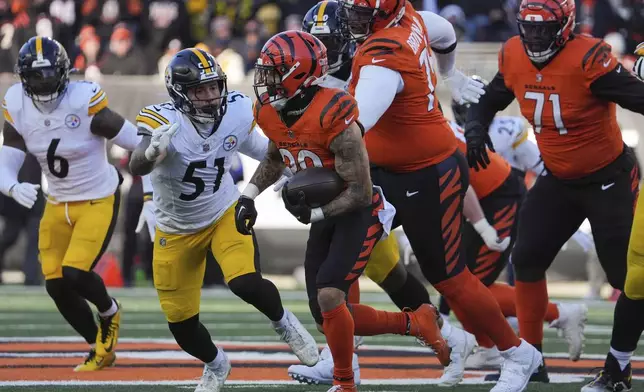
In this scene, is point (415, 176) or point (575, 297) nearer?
point (415, 176)

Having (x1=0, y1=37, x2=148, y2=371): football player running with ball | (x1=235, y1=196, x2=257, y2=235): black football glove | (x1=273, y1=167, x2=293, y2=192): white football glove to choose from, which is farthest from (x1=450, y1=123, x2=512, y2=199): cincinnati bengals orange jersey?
(x1=235, y1=196, x2=257, y2=235): black football glove

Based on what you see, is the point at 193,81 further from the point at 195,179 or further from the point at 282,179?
the point at 282,179

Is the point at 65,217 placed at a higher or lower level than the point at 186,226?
lower

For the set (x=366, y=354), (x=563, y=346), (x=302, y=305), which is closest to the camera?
(x=366, y=354)

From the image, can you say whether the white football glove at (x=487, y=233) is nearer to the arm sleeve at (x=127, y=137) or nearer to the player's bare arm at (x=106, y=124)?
the arm sleeve at (x=127, y=137)

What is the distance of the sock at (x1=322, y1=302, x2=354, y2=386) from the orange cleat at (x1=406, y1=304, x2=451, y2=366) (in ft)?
1.80

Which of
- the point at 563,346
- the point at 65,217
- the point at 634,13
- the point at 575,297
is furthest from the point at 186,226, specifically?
the point at 634,13

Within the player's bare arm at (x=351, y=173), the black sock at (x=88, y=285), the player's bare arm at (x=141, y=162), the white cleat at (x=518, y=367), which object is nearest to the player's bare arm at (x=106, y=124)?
the black sock at (x=88, y=285)

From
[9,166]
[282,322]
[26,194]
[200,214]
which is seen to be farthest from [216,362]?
[9,166]

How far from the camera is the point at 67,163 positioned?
691 centimetres

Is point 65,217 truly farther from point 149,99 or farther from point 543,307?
point 149,99

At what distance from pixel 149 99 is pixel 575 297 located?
15.2 feet

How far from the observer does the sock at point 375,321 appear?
17.9ft

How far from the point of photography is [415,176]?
5.65 m
